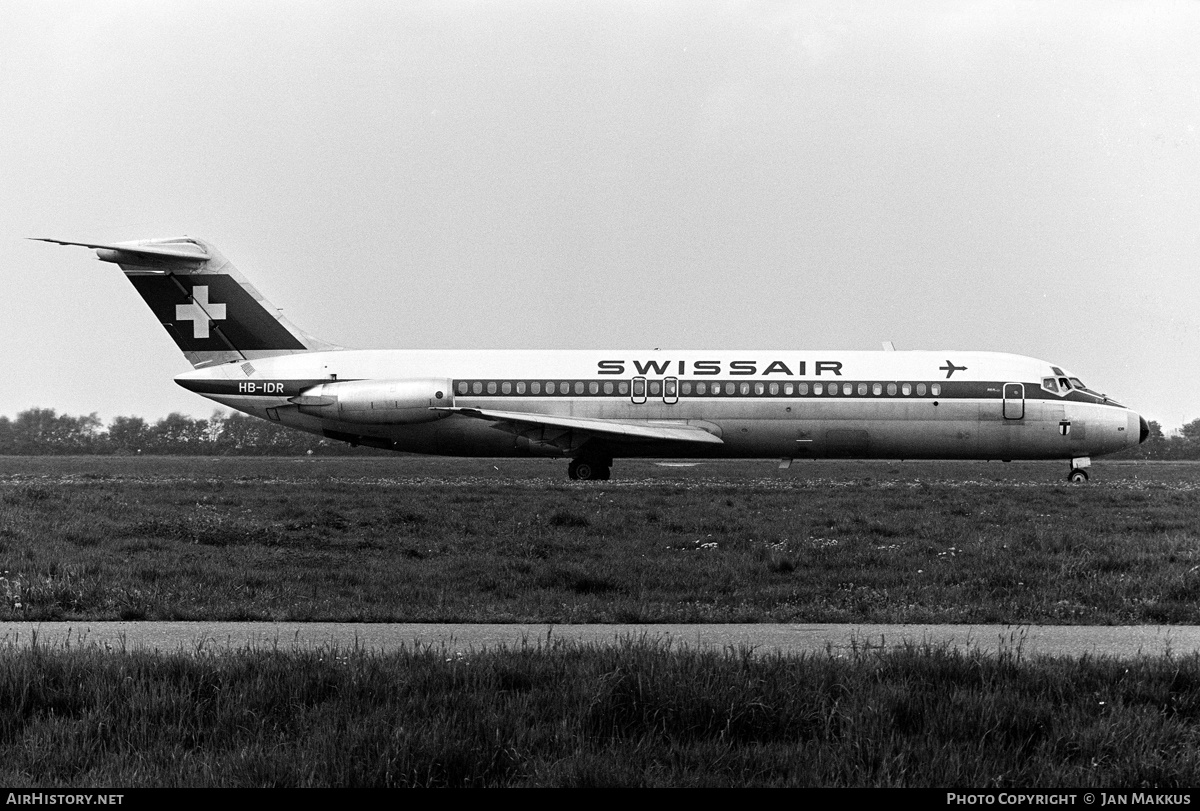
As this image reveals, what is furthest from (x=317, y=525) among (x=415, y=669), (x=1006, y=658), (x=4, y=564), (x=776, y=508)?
(x=1006, y=658)

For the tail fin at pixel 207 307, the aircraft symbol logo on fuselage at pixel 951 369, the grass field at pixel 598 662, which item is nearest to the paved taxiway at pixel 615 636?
the grass field at pixel 598 662

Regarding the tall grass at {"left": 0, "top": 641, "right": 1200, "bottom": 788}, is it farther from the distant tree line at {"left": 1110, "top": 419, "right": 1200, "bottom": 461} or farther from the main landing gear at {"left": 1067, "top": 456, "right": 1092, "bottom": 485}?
the distant tree line at {"left": 1110, "top": 419, "right": 1200, "bottom": 461}

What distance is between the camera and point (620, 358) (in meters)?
31.4

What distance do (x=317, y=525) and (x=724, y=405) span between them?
51.8 ft

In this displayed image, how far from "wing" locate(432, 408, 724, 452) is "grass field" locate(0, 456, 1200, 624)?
5.66 metres

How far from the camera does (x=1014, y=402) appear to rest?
102 feet

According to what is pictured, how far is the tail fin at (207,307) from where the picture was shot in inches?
1247

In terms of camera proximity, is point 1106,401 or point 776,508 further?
Answer: point 1106,401

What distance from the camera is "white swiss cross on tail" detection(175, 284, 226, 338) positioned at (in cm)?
3195

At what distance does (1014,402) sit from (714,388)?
8155mm

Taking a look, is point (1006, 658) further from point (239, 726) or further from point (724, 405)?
point (724, 405)

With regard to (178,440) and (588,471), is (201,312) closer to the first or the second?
(588,471)

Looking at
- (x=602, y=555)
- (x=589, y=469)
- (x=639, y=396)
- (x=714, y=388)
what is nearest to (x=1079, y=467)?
(x=714, y=388)

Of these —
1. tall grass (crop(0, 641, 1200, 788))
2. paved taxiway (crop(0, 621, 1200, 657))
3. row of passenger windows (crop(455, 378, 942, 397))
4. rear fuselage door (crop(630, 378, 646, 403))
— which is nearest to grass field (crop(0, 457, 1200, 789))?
tall grass (crop(0, 641, 1200, 788))
